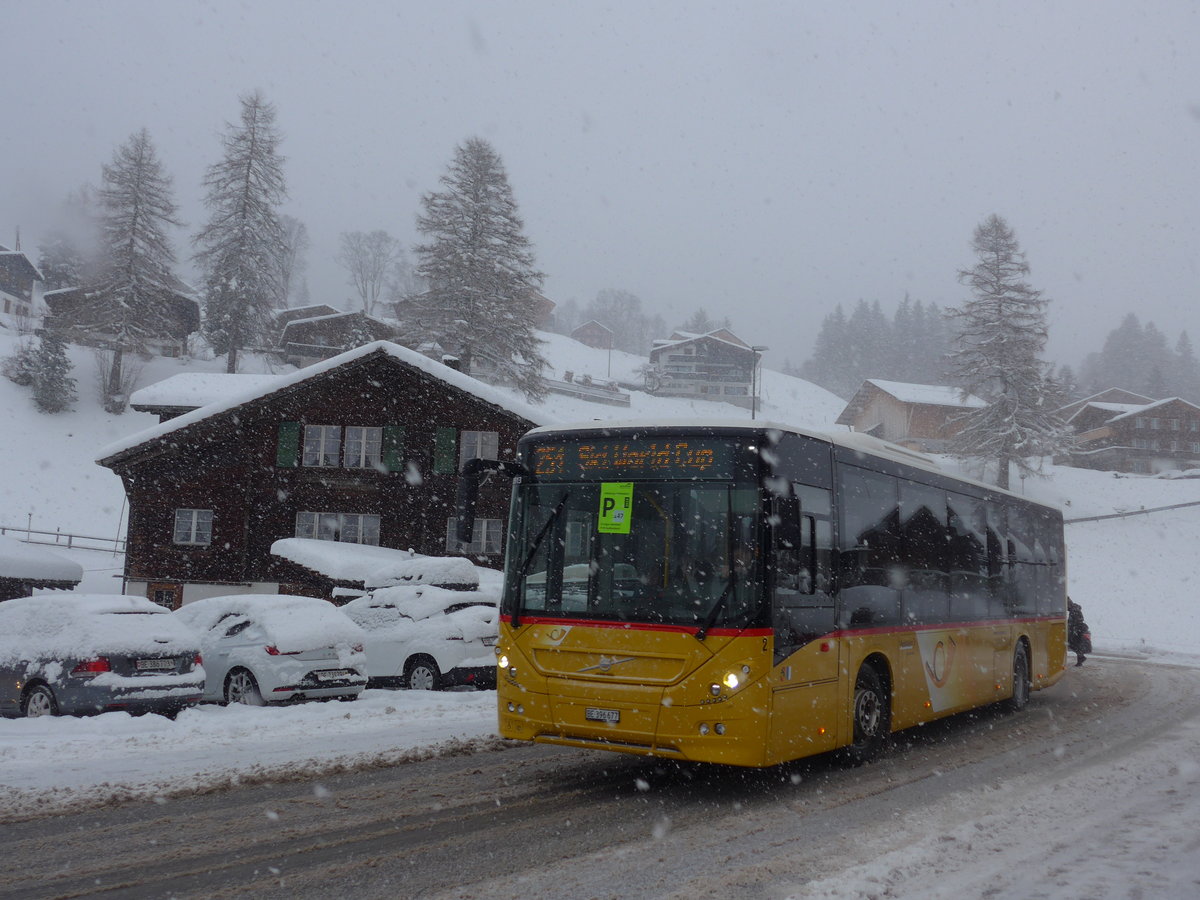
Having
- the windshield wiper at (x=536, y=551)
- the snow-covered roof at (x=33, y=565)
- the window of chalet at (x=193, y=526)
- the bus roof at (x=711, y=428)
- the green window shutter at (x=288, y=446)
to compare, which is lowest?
the snow-covered roof at (x=33, y=565)

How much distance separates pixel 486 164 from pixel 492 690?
39536 millimetres

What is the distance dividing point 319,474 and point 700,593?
87.0 feet

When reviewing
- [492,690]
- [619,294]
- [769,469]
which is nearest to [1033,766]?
[769,469]

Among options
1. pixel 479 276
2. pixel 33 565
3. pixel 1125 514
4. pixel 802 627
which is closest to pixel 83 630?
pixel 802 627

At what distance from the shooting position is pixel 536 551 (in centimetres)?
861

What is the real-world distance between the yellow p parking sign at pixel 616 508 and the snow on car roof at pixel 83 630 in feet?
22.1

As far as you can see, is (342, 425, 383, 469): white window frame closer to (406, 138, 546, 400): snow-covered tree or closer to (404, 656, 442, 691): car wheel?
(406, 138, 546, 400): snow-covered tree

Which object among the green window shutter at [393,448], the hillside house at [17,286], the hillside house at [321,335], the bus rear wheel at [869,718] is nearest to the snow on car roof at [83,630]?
the bus rear wheel at [869,718]

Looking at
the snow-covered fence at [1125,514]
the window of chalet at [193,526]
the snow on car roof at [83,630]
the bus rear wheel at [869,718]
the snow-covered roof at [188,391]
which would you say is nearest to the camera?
the bus rear wheel at [869,718]

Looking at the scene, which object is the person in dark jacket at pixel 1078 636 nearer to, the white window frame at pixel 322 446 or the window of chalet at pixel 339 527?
the window of chalet at pixel 339 527

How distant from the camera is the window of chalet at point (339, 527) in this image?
32.1 meters

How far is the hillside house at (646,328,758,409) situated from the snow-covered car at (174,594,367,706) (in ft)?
261

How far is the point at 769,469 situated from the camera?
7938mm

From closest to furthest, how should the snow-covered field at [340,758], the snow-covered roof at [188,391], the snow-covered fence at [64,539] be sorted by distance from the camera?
the snow-covered field at [340,758], the snow-covered roof at [188,391], the snow-covered fence at [64,539]
